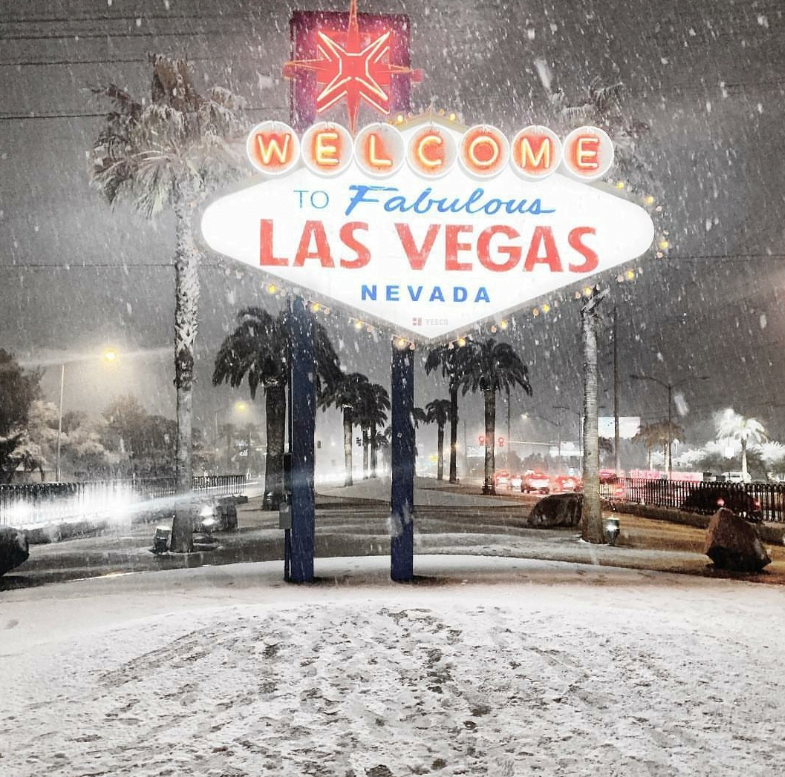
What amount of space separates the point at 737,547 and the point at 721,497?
15.1 m

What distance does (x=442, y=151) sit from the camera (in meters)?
11.3

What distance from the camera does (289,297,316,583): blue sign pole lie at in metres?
11.8

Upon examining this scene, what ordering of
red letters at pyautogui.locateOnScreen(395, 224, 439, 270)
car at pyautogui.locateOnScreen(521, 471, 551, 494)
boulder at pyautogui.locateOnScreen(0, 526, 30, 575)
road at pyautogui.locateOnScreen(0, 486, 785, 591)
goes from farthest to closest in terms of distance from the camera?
1. car at pyautogui.locateOnScreen(521, 471, 551, 494)
2. road at pyautogui.locateOnScreen(0, 486, 785, 591)
3. boulder at pyautogui.locateOnScreen(0, 526, 30, 575)
4. red letters at pyautogui.locateOnScreen(395, 224, 439, 270)

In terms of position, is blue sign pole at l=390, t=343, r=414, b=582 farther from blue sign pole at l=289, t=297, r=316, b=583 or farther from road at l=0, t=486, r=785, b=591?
road at l=0, t=486, r=785, b=591

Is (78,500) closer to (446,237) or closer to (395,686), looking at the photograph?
(446,237)

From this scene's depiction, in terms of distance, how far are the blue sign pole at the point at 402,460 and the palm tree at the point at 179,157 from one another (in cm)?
912

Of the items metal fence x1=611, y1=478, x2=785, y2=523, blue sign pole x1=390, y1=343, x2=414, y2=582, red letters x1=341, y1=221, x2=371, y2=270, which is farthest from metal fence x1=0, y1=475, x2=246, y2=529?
metal fence x1=611, y1=478, x2=785, y2=523

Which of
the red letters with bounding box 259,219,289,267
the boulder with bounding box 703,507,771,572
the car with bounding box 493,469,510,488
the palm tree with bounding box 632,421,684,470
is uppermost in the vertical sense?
the red letters with bounding box 259,219,289,267

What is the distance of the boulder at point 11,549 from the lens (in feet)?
52.2

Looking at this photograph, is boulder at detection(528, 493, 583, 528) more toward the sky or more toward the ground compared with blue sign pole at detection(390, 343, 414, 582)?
more toward the ground

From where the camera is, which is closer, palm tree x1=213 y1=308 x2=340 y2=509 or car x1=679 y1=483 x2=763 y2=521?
car x1=679 y1=483 x2=763 y2=521

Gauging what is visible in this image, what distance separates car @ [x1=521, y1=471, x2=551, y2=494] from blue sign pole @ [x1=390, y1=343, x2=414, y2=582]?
38.1m

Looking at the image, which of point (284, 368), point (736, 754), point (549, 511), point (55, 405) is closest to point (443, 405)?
point (55, 405)

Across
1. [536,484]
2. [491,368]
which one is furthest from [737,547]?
[491,368]
